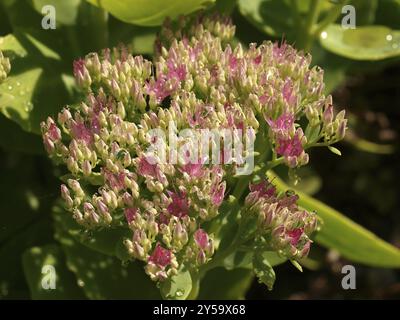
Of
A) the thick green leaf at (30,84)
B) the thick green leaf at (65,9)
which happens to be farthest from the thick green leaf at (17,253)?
the thick green leaf at (65,9)

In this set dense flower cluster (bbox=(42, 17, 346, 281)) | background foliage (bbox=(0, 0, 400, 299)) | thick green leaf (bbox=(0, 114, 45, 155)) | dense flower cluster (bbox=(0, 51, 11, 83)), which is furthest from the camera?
thick green leaf (bbox=(0, 114, 45, 155))

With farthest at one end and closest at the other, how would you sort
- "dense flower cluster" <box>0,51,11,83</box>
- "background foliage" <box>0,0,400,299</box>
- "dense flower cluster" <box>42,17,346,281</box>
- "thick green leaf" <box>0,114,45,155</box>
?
"thick green leaf" <box>0,114,45,155</box> → "background foliage" <box>0,0,400,299</box> → "dense flower cluster" <box>0,51,11,83</box> → "dense flower cluster" <box>42,17,346,281</box>

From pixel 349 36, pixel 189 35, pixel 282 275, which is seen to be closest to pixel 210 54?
pixel 189 35

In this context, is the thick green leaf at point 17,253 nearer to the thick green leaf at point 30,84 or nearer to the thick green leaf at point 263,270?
the thick green leaf at point 30,84

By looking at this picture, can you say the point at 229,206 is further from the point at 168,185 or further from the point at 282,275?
the point at 282,275

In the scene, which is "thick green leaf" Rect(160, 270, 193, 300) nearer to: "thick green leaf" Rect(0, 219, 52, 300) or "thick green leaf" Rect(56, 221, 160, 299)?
"thick green leaf" Rect(56, 221, 160, 299)

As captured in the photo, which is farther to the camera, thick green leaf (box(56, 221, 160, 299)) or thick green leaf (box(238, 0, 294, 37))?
thick green leaf (box(238, 0, 294, 37))

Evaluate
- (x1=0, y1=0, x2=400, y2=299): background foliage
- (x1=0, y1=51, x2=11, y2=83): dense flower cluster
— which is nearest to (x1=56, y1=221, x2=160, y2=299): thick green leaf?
(x1=0, y1=0, x2=400, y2=299): background foliage
